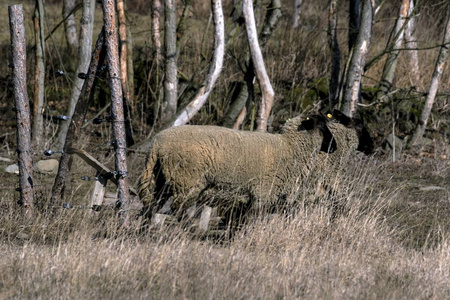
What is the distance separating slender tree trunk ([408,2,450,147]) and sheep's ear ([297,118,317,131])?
19.7ft

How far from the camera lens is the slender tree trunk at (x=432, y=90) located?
40.7 ft

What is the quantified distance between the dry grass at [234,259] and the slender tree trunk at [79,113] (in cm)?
32

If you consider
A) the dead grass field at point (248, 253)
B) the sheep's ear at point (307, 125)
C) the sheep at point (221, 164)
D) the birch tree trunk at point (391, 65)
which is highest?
the birch tree trunk at point (391, 65)

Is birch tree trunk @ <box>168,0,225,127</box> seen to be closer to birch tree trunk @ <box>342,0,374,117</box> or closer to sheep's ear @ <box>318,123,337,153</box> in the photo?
birch tree trunk @ <box>342,0,374,117</box>

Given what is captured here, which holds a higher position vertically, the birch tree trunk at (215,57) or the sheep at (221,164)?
the birch tree trunk at (215,57)

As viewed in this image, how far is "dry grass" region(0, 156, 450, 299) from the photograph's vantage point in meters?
4.88

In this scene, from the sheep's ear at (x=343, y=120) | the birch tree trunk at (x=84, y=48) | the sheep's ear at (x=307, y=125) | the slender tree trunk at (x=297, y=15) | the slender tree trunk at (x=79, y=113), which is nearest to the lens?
the slender tree trunk at (x=79, y=113)

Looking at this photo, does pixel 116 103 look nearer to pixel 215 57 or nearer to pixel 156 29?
pixel 215 57

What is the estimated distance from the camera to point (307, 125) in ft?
24.2

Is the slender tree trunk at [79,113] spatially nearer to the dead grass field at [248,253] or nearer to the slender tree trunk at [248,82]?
the dead grass field at [248,253]

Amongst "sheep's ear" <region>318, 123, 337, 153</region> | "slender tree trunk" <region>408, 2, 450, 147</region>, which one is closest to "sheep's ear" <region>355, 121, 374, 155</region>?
"slender tree trunk" <region>408, 2, 450, 147</region>

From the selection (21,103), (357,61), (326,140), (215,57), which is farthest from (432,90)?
(21,103)

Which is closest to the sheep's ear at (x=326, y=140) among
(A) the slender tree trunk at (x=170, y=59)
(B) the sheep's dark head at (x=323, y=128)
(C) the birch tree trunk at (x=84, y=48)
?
(B) the sheep's dark head at (x=323, y=128)

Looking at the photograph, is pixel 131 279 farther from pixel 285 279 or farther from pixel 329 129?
pixel 329 129
